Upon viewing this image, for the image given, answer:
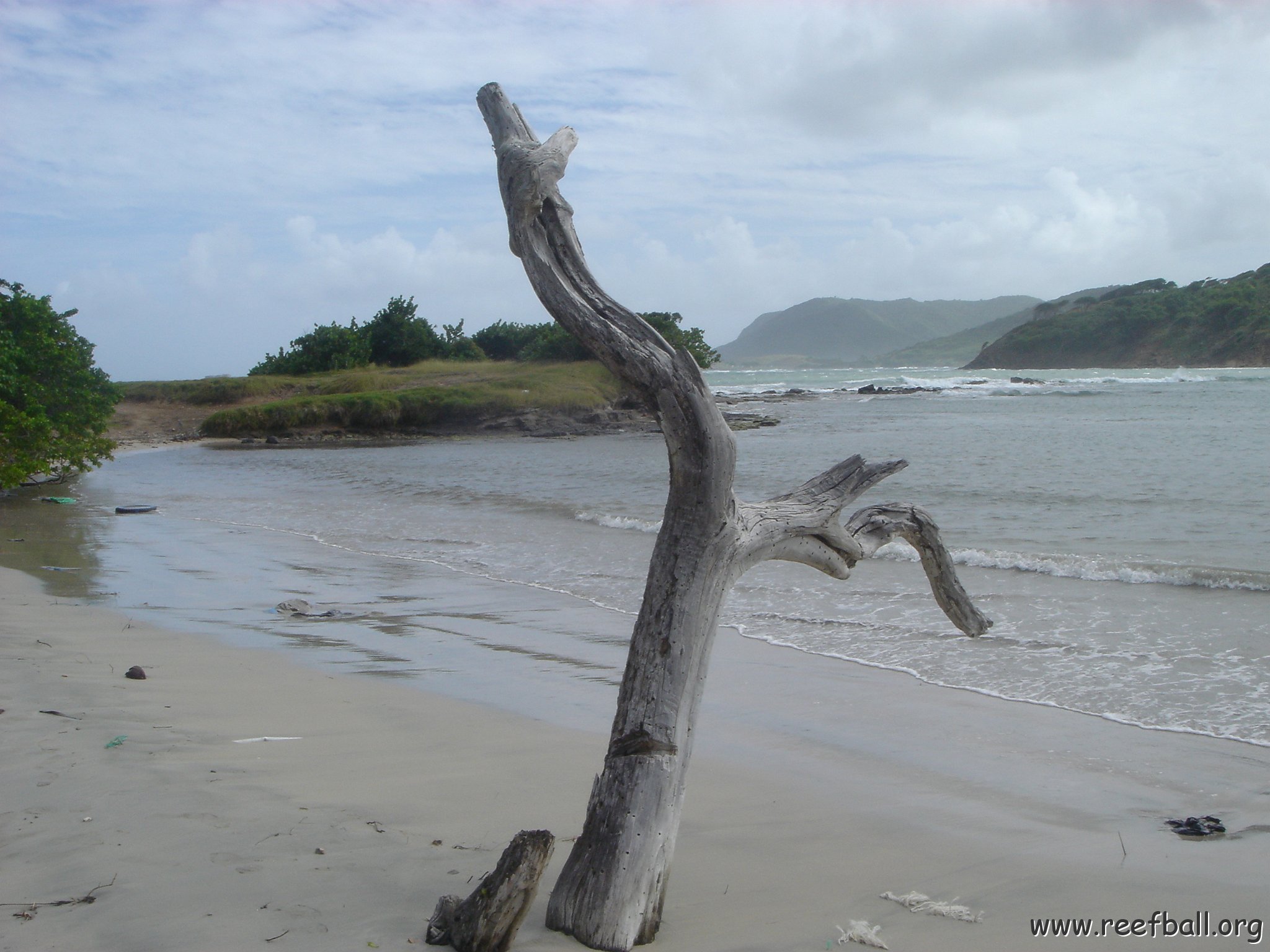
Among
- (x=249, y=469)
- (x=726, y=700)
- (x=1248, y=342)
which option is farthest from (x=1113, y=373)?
(x=726, y=700)

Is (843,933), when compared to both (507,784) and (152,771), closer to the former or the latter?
(507,784)

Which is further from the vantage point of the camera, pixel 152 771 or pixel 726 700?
pixel 726 700

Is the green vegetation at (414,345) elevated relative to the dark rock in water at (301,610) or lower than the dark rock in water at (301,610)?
elevated

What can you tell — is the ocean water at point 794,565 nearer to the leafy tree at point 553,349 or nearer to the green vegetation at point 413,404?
the green vegetation at point 413,404

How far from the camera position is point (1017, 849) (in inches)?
156

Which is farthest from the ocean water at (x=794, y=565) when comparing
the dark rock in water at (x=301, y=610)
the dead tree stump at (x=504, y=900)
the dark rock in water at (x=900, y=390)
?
the dark rock in water at (x=900, y=390)

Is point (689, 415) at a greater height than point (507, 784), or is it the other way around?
point (689, 415)

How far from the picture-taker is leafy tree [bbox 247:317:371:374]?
47781 millimetres

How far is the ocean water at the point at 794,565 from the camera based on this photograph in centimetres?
706

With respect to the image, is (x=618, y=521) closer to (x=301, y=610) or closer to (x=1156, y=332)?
(x=301, y=610)

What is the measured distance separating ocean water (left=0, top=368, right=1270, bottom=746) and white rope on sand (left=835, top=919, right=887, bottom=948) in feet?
10.8

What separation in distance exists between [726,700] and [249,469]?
2109cm

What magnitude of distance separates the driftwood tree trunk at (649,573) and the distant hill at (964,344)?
12603 cm

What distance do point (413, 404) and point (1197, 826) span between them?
116 feet
